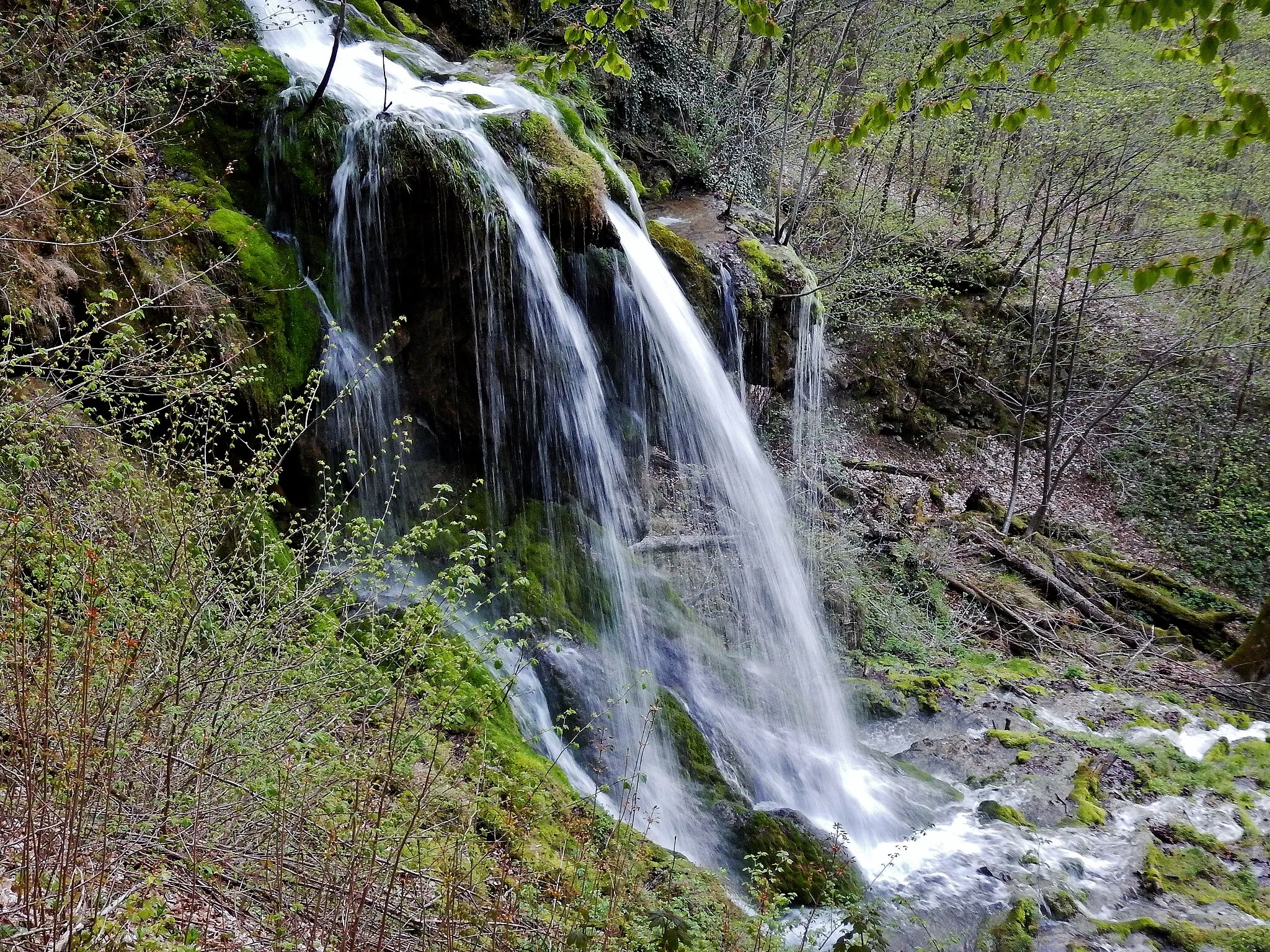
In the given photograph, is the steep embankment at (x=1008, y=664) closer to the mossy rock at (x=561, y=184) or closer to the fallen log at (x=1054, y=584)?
the fallen log at (x=1054, y=584)

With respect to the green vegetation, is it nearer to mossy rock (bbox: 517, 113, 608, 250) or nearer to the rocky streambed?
the rocky streambed

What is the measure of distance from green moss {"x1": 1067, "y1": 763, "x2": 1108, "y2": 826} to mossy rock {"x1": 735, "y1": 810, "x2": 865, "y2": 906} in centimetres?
253

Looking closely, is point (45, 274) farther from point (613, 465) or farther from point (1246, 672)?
point (1246, 672)

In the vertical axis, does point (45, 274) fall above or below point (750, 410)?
above

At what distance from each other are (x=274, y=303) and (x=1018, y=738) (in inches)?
332

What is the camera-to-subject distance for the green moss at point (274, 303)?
5.86 meters

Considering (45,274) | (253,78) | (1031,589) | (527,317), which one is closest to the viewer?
(45,274)

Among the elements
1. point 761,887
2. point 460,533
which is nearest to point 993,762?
point 761,887

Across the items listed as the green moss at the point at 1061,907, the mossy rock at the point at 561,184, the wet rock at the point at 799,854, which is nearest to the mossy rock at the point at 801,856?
the wet rock at the point at 799,854

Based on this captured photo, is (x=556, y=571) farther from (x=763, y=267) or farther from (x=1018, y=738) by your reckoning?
(x=763, y=267)

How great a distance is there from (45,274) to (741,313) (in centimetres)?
748

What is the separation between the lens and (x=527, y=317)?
7.18 m

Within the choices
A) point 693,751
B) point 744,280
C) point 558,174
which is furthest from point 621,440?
point 744,280

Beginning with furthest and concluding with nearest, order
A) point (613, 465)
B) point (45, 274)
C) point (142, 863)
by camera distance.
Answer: point (613, 465), point (45, 274), point (142, 863)
